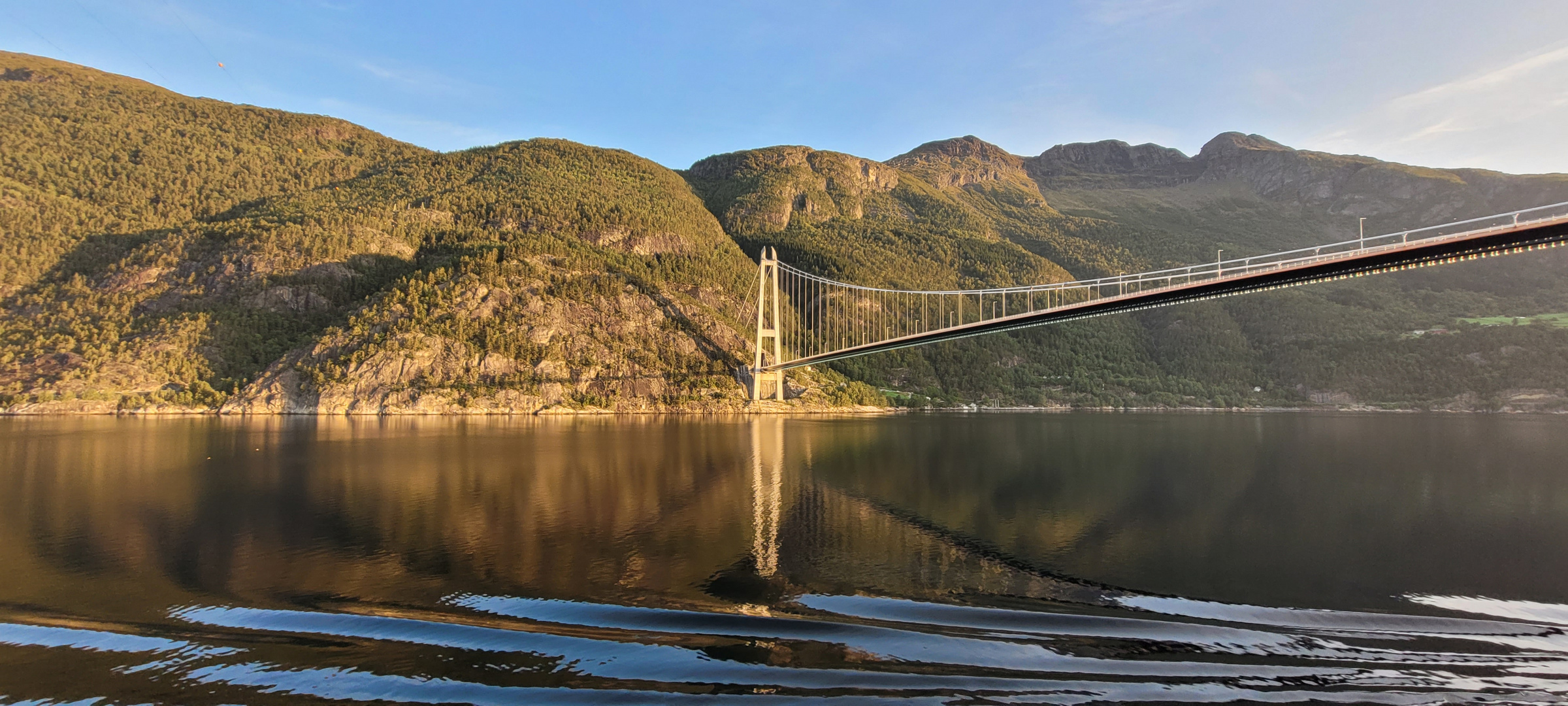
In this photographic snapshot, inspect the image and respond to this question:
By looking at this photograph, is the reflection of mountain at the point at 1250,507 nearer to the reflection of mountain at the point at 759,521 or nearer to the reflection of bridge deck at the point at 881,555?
the reflection of mountain at the point at 759,521

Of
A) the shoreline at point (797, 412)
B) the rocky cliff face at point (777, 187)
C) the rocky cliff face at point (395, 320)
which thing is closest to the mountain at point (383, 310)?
the rocky cliff face at point (395, 320)

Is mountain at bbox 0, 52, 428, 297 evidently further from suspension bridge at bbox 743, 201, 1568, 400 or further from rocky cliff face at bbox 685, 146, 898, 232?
suspension bridge at bbox 743, 201, 1568, 400

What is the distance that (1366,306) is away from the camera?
14288cm

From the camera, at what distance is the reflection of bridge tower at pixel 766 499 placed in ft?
52.3

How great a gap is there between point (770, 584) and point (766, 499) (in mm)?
10196

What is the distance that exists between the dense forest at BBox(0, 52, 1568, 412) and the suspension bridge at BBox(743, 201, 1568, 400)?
23.1 feet

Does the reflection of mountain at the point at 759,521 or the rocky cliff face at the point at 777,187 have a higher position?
the rocky cliff face at the point at 777,187

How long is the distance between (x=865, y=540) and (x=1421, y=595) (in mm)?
11129

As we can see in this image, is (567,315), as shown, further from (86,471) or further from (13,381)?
(86,471)

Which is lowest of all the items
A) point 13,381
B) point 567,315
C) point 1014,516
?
point 1014,516

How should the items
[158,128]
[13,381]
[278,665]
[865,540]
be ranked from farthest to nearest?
[158,128], [13,381], [865,540], [278,665]

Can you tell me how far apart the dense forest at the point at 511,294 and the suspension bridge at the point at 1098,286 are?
7.04m

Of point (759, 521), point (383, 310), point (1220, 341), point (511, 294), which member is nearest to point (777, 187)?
point (511, 294)

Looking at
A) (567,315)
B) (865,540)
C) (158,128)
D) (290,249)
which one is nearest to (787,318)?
(567,315)
